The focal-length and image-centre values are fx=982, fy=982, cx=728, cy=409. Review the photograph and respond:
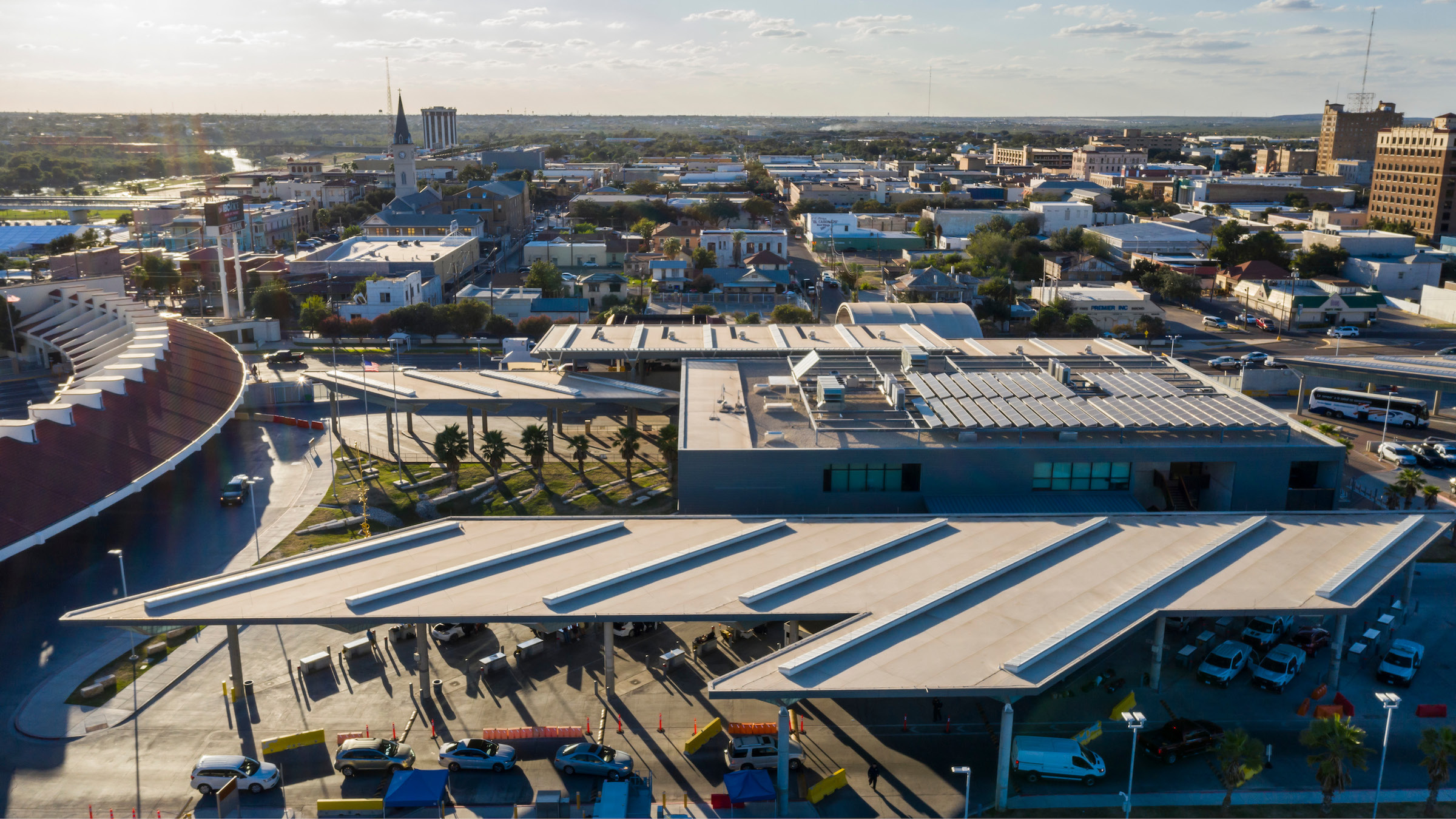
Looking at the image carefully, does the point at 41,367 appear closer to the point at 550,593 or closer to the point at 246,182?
the point at 550,593

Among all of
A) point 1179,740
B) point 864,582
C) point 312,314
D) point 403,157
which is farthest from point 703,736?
point 403,157

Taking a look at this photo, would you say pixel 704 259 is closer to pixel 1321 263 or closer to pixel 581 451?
pixel 581 451

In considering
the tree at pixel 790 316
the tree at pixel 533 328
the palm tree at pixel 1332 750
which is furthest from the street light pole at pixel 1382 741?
the tree at pixel 533 328

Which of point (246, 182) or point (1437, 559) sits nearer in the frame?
point (1437, 559)

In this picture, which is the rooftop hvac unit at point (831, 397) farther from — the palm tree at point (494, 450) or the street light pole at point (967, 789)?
the street light pole at point (967, 789)

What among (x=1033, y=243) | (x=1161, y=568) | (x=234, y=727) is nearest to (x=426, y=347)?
(x=234, y=727)

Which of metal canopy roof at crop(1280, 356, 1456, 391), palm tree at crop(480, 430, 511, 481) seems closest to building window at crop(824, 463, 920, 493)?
palm tree at crop(480, 430, 511, 481)
